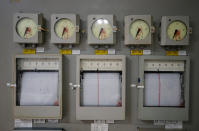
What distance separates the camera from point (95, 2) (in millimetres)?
1299

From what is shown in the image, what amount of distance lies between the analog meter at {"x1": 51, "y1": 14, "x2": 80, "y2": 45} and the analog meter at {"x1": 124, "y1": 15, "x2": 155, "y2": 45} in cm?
43

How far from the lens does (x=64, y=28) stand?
1.23 m

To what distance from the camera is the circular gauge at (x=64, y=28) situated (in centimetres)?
122

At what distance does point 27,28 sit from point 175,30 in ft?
4.06

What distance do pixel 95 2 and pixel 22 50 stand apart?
79cm

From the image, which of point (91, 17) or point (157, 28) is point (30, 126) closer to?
point (91, 17)

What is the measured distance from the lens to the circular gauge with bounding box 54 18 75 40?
1223 mm

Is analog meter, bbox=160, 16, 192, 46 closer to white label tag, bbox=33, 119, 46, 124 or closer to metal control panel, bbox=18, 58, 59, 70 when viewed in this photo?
metal control panel, bbox=18, 58, 59, 70

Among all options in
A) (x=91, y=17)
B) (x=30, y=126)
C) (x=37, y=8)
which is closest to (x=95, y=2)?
(x=91, y=17)

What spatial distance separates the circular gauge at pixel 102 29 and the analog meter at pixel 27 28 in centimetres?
47

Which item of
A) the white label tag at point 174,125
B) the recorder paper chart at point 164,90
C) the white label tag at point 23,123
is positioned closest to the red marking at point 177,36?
the recorder paper chart at point 164,90

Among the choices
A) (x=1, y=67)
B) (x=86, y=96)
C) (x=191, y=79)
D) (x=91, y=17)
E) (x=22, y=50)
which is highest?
(x=91, y=17)

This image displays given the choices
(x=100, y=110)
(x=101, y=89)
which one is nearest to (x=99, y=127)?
(x=100, y=110)

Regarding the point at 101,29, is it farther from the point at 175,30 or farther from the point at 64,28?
the point at 175,30
